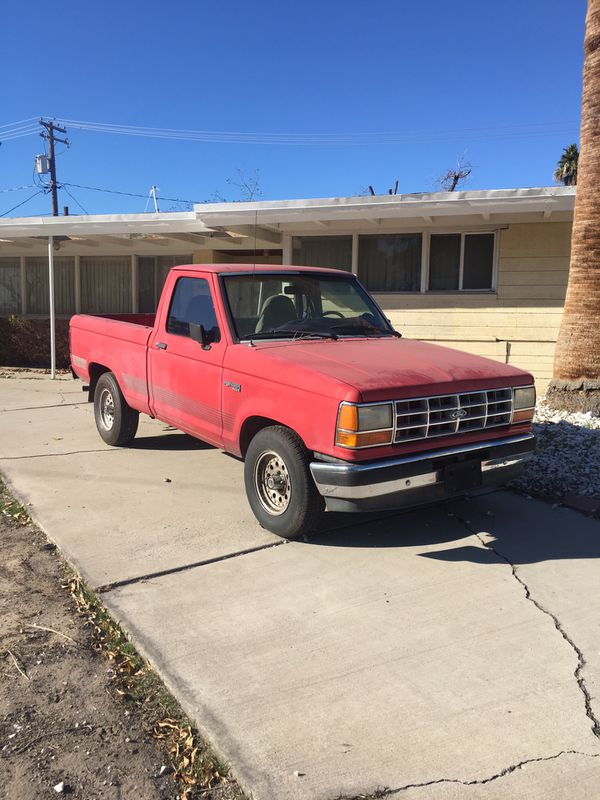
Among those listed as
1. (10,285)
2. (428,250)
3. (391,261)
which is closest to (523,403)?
(428,250)

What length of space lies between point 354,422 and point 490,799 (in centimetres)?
207

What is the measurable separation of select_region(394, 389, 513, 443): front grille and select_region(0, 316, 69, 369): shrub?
1148cm

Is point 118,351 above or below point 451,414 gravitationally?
above

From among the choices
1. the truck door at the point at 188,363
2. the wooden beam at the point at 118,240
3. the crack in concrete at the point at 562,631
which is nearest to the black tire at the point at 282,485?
the truck door at the point at 188,363

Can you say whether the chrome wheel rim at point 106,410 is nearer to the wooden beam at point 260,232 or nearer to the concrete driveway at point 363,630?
the concrete driveway at point 363,630

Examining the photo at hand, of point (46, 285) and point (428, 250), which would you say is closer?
point (428, 250)

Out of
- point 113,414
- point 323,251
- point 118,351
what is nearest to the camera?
point 118,351

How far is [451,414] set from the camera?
4.36 metres

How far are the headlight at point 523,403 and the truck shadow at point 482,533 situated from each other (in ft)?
2.69

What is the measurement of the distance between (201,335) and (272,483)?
138 cm

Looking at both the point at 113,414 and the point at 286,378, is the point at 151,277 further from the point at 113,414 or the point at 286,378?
the point at 286,378

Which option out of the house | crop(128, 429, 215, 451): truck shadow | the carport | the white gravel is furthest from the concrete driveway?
the carport

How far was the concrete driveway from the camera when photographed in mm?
2535

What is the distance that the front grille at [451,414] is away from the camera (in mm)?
4164
